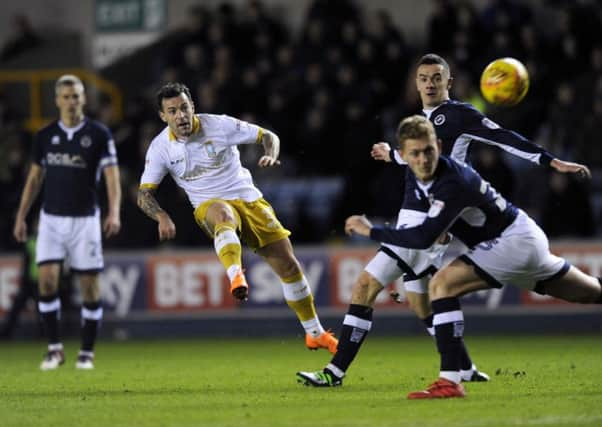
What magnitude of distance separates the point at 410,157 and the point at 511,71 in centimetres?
151

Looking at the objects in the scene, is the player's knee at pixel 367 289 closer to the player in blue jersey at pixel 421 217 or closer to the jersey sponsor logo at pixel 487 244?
the player in blue jersey at pixel 421 217

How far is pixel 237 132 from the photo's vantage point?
946cm

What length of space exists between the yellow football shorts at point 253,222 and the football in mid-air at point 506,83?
1.99 metres

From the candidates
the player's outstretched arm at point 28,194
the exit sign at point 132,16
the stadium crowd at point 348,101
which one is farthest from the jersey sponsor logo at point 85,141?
the exit sign at point 132,16

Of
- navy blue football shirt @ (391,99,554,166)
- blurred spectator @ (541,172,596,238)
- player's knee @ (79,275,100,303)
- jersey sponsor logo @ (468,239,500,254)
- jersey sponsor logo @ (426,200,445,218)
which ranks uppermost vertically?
navy blue football shirt @ (391,99,554,166)

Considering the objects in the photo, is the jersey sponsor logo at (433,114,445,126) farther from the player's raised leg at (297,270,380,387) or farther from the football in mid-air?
the player's raised leg at (297,270,380,387)

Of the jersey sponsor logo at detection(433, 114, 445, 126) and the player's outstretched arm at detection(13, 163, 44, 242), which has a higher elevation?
the jersey sponsor logo at detection(433, 114, 445, 126)

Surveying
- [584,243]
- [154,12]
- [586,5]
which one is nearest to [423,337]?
[584,243]

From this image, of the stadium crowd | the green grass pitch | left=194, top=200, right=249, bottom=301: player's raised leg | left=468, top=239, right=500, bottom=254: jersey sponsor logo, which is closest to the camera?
the green grass pitch

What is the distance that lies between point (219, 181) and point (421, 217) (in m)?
2.00

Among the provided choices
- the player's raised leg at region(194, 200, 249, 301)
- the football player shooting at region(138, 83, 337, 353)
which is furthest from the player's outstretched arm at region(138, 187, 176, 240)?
the player's raised leg at region(194, 200, 249, 301)

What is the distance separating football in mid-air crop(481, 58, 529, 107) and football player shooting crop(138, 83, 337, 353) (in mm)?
1664

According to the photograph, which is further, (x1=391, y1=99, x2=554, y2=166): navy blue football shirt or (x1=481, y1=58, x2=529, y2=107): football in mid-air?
(x1=481, y1=58, x2=529, y2=107): football in mid-air

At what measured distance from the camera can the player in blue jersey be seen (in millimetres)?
8000
